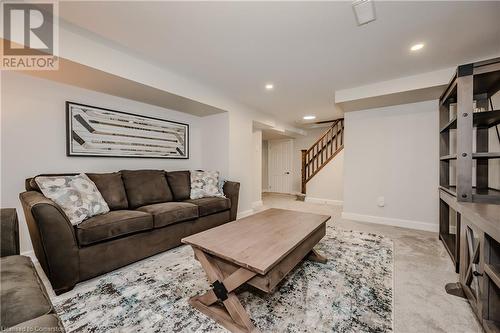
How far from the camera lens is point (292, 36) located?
2.02 m

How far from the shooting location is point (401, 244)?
2684mm

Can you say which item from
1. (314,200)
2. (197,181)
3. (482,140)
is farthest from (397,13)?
(314,200)

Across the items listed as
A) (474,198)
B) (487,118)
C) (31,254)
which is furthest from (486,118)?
(31,254)

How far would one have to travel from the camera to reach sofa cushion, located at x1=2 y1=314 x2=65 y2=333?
2.09 ft

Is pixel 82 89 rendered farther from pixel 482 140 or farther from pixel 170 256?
pixel 482 140

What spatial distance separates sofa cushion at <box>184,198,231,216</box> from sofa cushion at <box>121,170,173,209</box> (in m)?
0.42

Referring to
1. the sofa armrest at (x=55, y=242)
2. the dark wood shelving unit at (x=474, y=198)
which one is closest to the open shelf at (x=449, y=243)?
the dark wood shelving unit at (x=474, y=198)

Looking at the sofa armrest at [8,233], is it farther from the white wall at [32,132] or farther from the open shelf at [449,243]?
the open shelf at [449,243]

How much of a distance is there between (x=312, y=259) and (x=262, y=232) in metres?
0.82

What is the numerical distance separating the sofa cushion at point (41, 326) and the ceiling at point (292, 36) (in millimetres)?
2007

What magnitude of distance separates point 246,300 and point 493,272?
150 centimetres

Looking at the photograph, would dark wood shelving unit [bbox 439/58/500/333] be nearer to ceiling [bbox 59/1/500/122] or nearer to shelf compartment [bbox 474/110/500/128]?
shelf compartment [bbox 474/110/500/128]

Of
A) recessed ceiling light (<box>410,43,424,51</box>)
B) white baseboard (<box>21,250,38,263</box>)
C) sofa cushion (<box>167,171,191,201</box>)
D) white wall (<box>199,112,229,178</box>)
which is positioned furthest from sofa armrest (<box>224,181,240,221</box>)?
recessed ceiling light (<box>410,43,424,51</box>)

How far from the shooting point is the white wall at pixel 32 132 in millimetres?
2096
